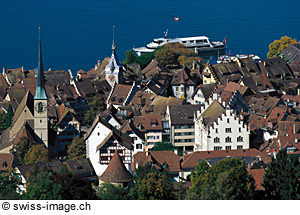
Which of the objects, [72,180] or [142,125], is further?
[142,125]

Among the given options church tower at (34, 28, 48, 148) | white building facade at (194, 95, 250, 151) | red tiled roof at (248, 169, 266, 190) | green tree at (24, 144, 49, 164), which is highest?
church tower at (34, 28, 48, 148)

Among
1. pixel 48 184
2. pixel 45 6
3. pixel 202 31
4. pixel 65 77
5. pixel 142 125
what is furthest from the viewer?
pixel 45 6

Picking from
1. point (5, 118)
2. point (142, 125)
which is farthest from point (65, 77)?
point (142, 125)

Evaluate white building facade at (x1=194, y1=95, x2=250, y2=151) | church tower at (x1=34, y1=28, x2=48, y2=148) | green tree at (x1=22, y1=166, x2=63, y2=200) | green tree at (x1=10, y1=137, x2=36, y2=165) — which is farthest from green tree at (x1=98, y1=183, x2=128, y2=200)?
church tower at (x1=34, y1=28, x2=48, y2=148)

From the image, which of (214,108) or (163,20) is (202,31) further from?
(214,108)

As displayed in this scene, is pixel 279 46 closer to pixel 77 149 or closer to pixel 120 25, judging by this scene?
pixel 120 25

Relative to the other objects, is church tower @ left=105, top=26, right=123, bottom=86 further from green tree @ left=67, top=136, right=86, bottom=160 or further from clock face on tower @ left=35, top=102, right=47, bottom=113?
green tree @ left=67, top=136, right=86, bottom=160
